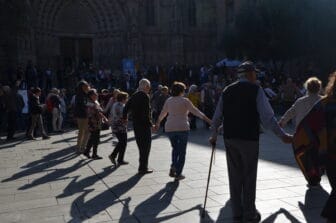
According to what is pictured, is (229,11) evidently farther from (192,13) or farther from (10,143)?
(10,143)

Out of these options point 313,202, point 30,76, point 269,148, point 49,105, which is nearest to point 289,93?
point 269,148

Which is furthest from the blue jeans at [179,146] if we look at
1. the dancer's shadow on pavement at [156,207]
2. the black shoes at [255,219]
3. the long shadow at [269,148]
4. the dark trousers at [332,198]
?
the dark trousers at [332,198]

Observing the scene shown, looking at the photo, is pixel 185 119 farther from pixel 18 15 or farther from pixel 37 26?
pixel 37 26

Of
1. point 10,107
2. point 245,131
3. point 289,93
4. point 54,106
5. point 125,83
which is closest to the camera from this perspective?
point 245,131

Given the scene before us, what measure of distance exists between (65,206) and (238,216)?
2667 millimetres

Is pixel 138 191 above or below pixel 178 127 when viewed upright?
below

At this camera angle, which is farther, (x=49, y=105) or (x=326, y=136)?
(x=49, y=105)

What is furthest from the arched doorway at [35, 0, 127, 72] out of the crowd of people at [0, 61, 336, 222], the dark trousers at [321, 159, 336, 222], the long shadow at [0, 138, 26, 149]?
the dark trousers at [321, 159, 336, 222]

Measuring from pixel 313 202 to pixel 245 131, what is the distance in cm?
188

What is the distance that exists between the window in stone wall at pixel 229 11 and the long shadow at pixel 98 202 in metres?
32.6

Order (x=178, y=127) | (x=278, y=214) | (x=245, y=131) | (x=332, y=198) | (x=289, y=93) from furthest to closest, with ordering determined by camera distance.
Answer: (x=289, y=93) → (x=178, y=127) → (x=278, y=214) → (x=245, y=131) → (x=332, y=198)

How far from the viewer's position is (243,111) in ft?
17.2

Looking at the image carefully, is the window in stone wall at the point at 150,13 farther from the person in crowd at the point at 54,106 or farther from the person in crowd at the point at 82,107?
the person in crowd at the point at 82,107

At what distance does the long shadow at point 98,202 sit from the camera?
20.7 feet
